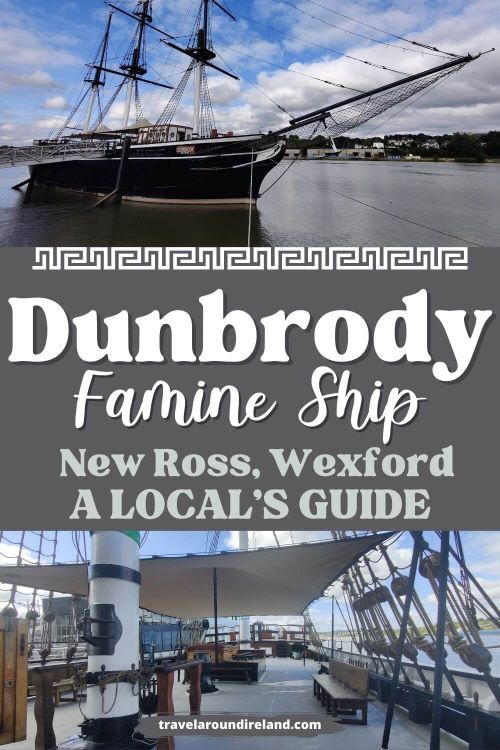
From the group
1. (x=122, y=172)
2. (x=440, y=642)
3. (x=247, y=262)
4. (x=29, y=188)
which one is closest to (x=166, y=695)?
(x=440, y=642)

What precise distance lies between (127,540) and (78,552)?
0.78 feet

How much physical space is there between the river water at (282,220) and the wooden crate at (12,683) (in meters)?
9.93

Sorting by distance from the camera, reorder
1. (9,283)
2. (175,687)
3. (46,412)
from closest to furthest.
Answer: (175,687), (46,412), (9,283)

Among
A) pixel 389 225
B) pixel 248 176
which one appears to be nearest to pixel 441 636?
pixel 389 225

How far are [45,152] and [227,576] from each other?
24.3 metres

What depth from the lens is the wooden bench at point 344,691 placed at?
238 cm

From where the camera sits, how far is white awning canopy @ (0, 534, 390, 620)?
A: 2518mm

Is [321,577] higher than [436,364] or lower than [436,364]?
lower

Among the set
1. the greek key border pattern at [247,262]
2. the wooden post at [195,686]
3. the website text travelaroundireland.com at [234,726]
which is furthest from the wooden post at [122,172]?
the website text travelaroundireland.com at [234,726]

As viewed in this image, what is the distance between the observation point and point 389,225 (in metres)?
14.0

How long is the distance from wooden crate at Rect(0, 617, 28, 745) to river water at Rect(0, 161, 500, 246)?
32.6ft

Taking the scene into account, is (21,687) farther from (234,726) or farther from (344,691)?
(344,691)

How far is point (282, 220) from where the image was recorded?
1523 centimetres

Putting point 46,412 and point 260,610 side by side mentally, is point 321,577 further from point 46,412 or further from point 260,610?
point 46,412
